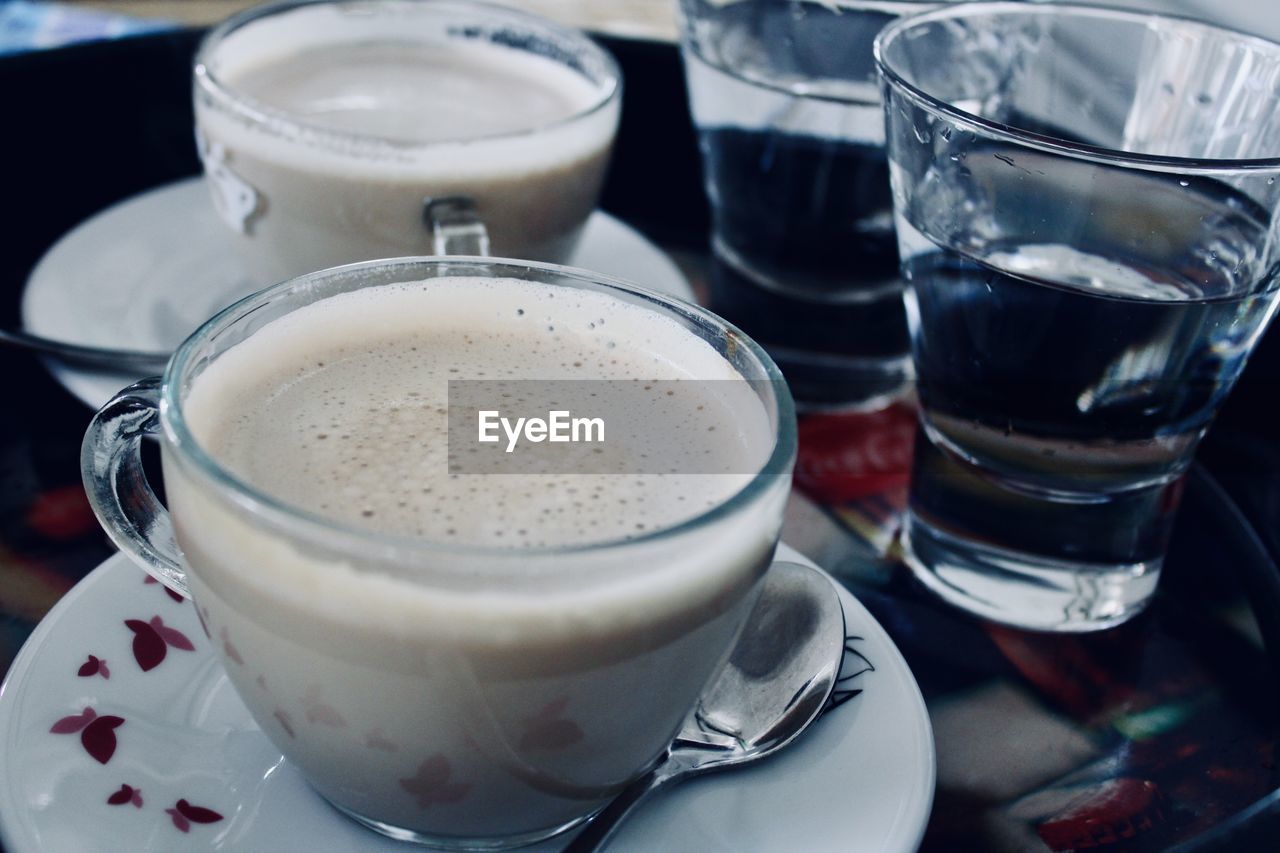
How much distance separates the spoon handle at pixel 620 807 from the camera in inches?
22.1

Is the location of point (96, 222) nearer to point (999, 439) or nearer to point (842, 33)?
point (842, 33)

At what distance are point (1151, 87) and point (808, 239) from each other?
27 cm

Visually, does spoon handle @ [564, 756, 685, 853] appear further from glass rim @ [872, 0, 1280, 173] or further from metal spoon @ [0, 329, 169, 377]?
metal spoon @ [0, 329, 169, 377]

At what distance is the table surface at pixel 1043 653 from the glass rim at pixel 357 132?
9.2 inches

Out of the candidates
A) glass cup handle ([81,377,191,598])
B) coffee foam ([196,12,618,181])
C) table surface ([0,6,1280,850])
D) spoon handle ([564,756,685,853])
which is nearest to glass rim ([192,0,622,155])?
coffee foam ([196,12,618,181])

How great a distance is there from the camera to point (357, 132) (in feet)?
3.40

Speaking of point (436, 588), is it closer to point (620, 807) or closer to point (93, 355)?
point (620, 807)

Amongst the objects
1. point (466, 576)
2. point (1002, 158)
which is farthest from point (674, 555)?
point (1002, 158)

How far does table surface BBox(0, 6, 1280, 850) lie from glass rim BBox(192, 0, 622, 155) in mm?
234

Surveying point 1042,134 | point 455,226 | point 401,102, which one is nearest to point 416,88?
point 401,102

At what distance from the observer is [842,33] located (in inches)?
42.5

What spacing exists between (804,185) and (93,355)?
536mm

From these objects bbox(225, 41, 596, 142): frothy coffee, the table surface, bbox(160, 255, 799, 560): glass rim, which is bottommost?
the table surface

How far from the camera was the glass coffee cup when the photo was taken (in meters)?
0.48
